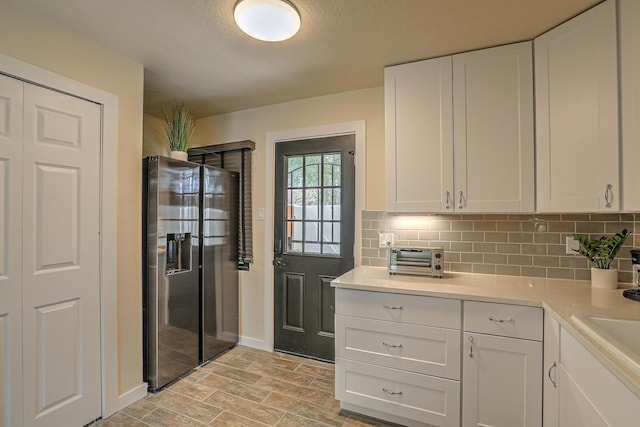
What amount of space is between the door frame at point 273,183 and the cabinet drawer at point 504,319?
105cm

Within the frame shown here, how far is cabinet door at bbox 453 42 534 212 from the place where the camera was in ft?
6.00

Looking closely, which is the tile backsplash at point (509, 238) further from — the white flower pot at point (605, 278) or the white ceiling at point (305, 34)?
the white ceiling at point (305, 34)

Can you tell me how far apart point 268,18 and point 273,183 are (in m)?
1.56

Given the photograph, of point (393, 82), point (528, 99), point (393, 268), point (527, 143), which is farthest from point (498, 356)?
point (393, 82)

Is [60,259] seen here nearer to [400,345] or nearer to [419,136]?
[400,345]

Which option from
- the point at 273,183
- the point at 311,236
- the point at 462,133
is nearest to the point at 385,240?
the point at 311,236

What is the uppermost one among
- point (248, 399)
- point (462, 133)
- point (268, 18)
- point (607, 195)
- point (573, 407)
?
point (268, 18)

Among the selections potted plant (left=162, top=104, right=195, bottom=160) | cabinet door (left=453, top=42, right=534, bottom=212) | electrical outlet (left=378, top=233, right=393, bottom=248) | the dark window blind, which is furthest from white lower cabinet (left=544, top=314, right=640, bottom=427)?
potted plant (left=162, top=104, right=195, bottom=160)

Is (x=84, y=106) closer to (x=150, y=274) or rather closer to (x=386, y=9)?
(x=150, y=274)

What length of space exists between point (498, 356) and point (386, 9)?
1932mm

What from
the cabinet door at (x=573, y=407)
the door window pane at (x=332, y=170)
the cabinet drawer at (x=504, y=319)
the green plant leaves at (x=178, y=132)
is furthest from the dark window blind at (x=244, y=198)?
the cabinet door at (x=573, y=407)

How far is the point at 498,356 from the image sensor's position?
1.61m

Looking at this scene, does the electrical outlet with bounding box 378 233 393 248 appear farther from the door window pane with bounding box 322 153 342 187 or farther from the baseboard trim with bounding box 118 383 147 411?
the baseboard trim with bounding box 118 383 147 411

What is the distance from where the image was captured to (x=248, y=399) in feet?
7.11
